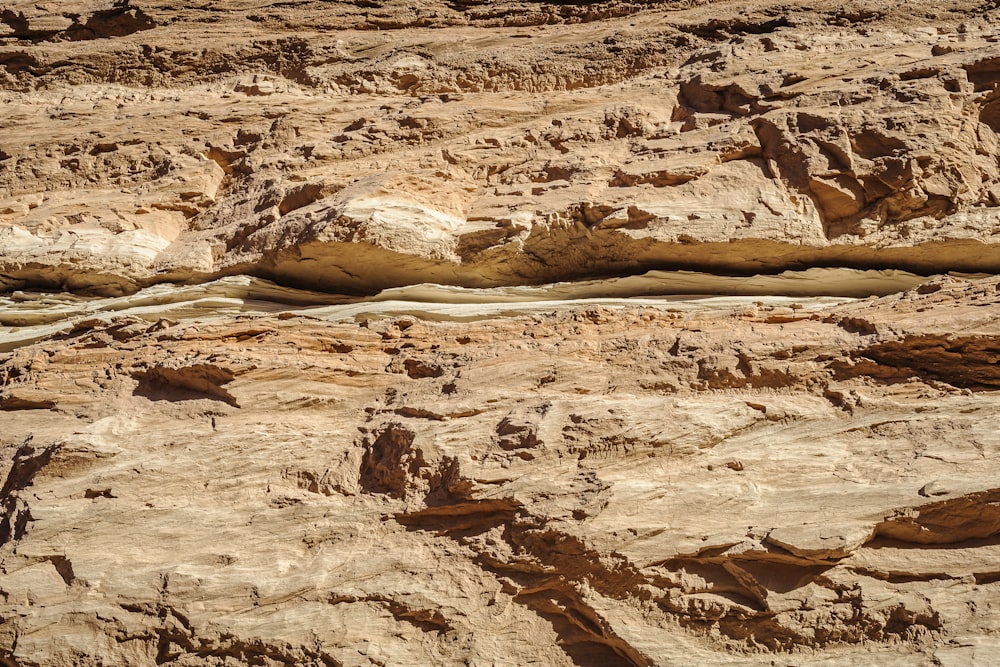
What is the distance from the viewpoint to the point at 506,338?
18.4 feet

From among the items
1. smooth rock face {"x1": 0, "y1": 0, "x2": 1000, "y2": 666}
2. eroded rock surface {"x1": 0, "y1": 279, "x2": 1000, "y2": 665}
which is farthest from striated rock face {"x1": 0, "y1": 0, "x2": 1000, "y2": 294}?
eroded rock surface {"x1": 0, "y1": 279, "x2": 1000, "y2": 665}

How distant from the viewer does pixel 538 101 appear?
23.0 feet

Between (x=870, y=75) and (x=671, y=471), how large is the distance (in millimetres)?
3744

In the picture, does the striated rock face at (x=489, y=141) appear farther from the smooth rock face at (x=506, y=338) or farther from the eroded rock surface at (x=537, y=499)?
the eroded rock surface at (x=537, y=499)

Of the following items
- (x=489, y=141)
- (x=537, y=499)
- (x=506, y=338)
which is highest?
(x=489, y=141)

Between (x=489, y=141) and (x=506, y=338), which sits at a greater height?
(x=489, y=141)

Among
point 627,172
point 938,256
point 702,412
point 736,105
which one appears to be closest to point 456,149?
point 627,172

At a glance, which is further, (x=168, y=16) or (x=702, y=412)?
(x=168, y=16)

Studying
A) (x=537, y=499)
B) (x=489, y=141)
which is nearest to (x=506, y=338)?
(x=537, y=499)

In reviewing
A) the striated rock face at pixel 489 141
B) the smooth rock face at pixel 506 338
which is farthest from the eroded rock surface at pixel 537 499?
the striated rock face at pixel 489 141

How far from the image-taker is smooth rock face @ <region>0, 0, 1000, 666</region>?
4230 millimetres

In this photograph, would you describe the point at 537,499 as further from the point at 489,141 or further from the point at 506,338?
the point at 489,141

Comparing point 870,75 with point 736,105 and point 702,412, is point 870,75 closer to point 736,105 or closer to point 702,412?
point 736,105

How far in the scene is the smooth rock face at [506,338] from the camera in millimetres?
4230
